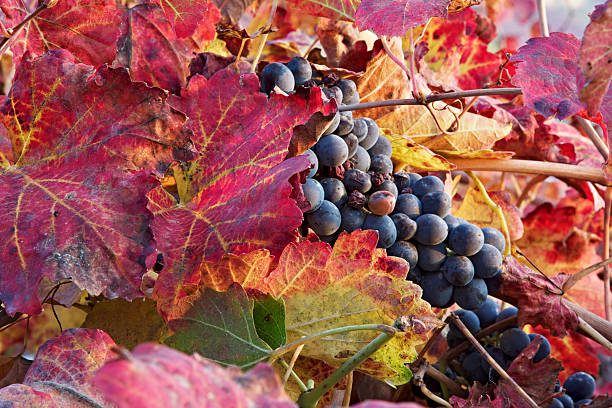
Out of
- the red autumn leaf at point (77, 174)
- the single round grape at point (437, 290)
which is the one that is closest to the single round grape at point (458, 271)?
the single round grape at point (437, 290)

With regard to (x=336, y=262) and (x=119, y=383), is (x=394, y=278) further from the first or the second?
(x=119, y=383)

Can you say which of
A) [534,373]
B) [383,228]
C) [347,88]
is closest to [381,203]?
[383,228]

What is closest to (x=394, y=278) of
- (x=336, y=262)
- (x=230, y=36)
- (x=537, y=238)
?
(x=336, y=262)

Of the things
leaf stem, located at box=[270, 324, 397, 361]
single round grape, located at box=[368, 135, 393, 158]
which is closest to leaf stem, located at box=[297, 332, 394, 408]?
leaf stem, located at box=[270, 324, 397, 361]

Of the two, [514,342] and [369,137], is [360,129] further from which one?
[514,342]

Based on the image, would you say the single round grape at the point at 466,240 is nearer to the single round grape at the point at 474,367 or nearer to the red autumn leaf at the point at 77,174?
the single round grape at the point at 474,367

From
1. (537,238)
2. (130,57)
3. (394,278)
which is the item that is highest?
(130,57)

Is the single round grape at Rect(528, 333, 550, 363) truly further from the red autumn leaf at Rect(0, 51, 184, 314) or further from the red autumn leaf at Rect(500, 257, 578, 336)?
the red autumn leaf at Rect(0, 51, 184, 314)
